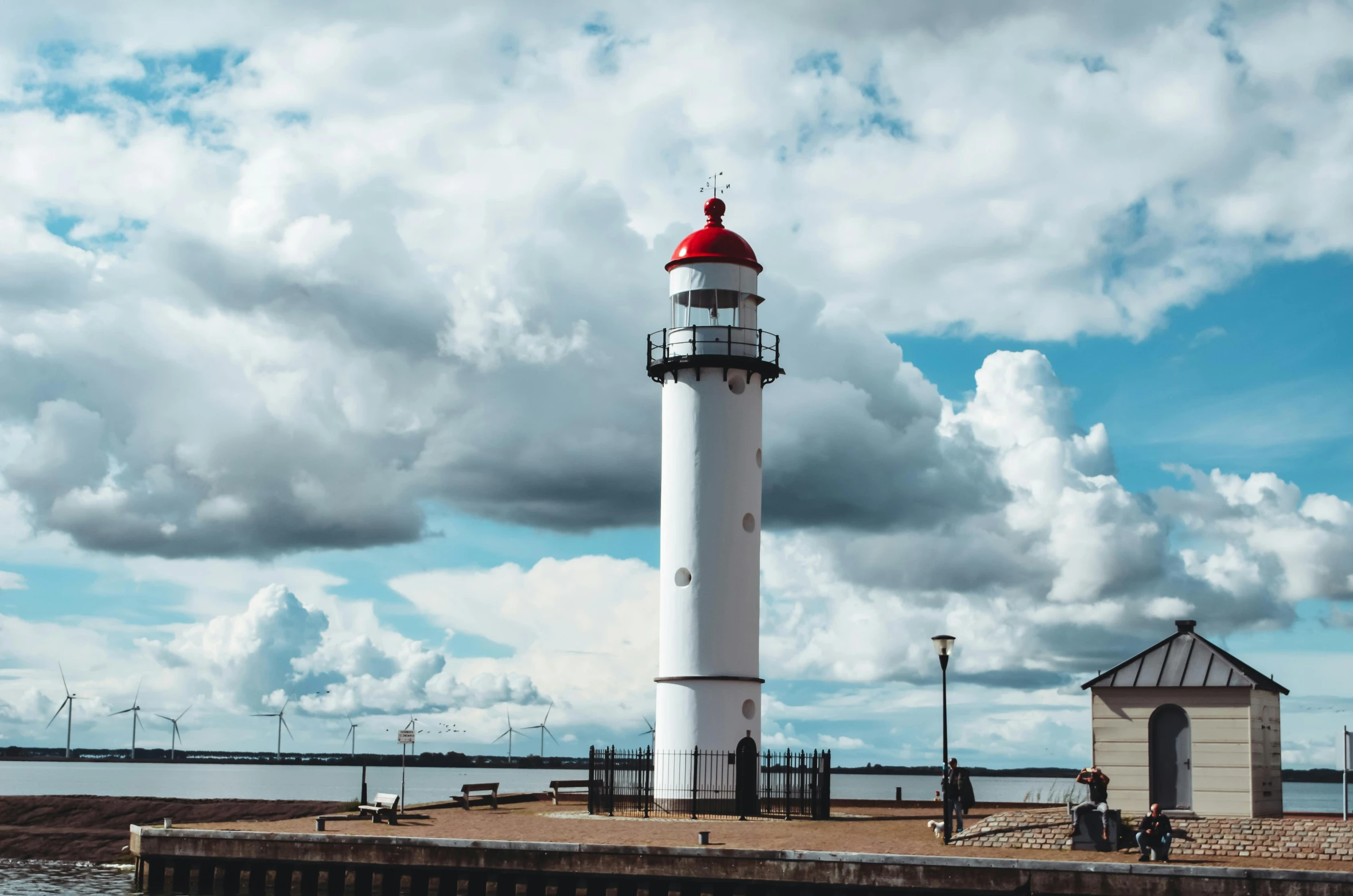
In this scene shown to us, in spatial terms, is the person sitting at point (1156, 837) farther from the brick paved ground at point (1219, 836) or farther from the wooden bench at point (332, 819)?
the wooden bench at point (332, 819)

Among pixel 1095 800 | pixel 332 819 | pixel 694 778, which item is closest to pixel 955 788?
pixel 1095 800

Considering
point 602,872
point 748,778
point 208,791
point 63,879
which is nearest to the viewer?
point 602,872

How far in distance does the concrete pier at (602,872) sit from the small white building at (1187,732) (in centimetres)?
479

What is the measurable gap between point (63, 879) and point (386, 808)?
11.9m

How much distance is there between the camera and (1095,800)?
2559cm

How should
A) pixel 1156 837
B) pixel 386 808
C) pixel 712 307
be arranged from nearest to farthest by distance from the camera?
pixel 1156 837 → pixel 386 808 → pixel 712 307

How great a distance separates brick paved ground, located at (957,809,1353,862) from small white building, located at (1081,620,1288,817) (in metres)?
0.86

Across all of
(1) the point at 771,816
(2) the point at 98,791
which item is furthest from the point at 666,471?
(2) the point at 98,791

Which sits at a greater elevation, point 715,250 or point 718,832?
point 715,250

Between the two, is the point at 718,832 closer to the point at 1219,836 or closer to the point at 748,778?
the point at 748,778

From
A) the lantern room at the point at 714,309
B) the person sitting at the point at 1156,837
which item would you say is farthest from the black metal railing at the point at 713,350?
the person sitting at the point at 1156,837

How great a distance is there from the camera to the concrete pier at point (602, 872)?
2216 centimetres

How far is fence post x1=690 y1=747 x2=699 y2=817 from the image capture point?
33.7 metres

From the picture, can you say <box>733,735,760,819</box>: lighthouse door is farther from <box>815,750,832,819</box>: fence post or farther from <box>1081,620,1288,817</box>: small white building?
<box>1081,620,1288,817</box>: small white building
